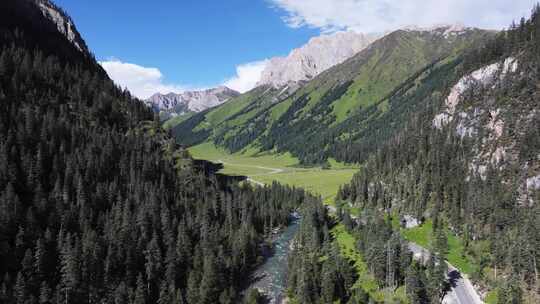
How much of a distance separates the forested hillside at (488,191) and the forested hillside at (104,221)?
44.9 m

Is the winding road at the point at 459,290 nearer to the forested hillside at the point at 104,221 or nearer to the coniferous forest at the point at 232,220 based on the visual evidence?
the coniferous forest at the point at 232,220

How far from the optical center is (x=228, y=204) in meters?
177

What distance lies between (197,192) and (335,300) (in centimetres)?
Result: 9335

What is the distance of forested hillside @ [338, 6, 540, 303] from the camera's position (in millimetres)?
113250

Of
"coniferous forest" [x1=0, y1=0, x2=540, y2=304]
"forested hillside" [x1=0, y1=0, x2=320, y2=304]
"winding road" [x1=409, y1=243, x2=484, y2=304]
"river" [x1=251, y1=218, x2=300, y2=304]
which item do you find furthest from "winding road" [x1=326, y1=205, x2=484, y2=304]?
"forested hillside" [x1=0, y1=0, x2=320, y2=304]

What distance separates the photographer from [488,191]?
150 metres

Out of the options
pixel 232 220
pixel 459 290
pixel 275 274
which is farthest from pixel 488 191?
pixel 232 220

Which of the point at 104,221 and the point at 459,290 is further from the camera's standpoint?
the point at 104,221

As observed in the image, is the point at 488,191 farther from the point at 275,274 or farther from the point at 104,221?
the point at 104,221

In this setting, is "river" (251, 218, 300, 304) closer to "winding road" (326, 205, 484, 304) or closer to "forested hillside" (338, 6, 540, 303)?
"forested hillside" (338, 6, 540, 303)

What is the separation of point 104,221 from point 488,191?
130378 mm

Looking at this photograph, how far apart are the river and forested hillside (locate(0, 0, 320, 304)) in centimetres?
470

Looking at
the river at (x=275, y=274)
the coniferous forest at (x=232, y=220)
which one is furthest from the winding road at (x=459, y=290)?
the river at (x=275, y=274)

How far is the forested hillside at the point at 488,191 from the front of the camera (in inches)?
4459
